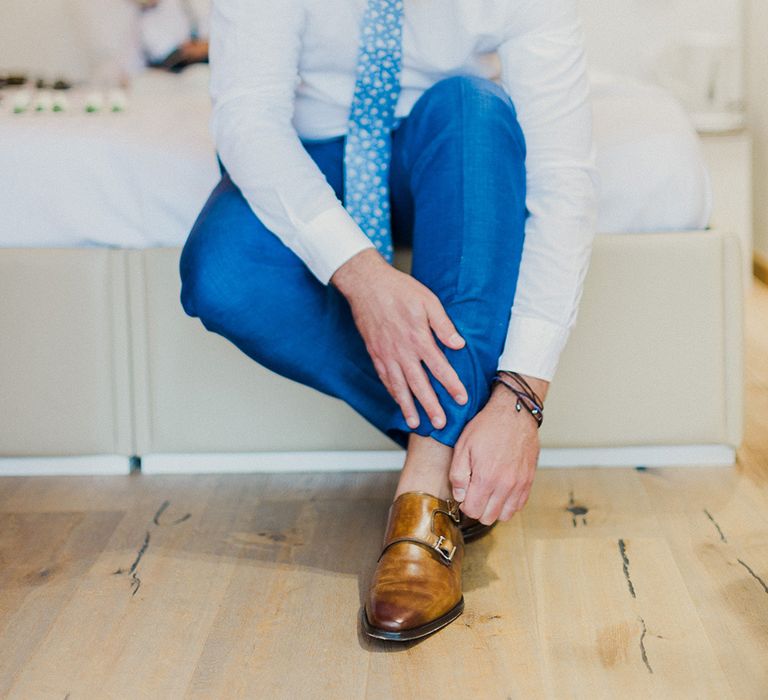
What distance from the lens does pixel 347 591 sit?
3.66 ft

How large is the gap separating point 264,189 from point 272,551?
0.44 m

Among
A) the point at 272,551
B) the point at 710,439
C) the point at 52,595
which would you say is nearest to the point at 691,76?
the point at 710,439

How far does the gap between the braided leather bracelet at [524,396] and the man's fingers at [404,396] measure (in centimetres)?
10

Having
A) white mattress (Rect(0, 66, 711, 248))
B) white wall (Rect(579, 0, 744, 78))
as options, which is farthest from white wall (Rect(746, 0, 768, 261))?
white mattress (Rect(0, 66, 711, 248))

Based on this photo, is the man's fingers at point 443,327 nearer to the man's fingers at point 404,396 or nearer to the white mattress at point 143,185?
the man's fingers at point 404,396

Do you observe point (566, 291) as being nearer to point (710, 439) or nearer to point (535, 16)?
point (535, 16)

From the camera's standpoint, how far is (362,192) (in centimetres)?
128

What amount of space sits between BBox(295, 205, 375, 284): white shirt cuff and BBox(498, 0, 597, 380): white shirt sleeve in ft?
0.63

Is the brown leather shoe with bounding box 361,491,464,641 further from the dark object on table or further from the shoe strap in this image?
the dark object on table

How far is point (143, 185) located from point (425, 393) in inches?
28.2

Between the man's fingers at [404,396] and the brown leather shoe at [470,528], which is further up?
the man's fingers at [404,396]

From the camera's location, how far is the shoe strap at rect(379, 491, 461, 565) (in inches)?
40.6

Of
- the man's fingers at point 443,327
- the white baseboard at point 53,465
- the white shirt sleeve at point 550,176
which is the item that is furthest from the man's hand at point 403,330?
the white baseboard at point 53,465

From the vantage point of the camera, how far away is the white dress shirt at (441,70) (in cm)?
112
